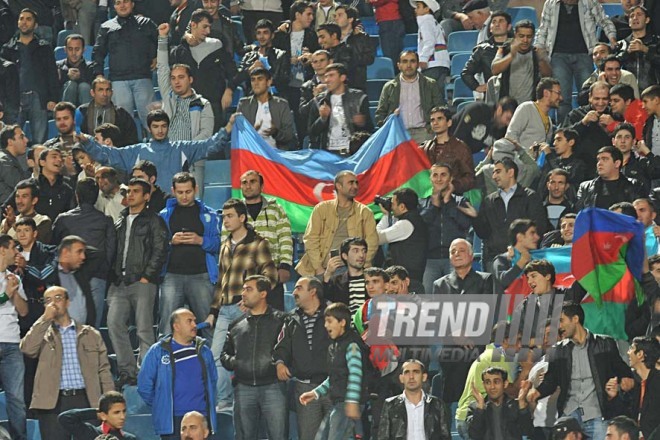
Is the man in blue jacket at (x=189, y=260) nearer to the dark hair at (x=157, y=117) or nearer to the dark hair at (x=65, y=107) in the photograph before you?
the dark hair at (x=157, y=117)

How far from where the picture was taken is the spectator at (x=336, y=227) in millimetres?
17281

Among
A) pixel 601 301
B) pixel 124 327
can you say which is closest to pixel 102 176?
pixel 124 327

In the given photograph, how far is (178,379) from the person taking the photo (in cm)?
1584

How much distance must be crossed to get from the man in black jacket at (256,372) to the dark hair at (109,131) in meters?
3.43

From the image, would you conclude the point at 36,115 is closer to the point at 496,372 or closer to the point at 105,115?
the point at 105,115

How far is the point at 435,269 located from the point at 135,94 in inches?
193

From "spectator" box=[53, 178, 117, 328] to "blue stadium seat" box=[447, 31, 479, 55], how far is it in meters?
6.26

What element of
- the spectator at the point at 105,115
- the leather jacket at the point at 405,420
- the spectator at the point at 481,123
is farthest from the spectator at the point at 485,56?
the leather jacket at the point at 405,420

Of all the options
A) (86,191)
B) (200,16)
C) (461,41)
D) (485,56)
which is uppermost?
(200,16)

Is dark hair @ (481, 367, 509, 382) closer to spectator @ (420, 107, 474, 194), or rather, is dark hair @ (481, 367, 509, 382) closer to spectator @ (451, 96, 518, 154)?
spectator @ (420, 107, 474, 194)

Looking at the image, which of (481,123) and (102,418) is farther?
(481,123)

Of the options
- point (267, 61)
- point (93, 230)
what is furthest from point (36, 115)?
point (93, 230)

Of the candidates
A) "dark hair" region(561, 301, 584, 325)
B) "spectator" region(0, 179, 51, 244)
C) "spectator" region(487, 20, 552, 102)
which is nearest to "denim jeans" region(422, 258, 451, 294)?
"dark hair" region(561, 301, 584, 325)

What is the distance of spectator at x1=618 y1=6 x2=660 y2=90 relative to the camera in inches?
Answer: 787
